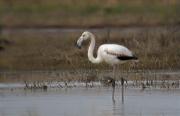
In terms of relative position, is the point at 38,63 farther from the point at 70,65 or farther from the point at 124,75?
the point at 124,75

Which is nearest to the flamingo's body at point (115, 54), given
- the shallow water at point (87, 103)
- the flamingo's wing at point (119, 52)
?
the flamingo's wing at point (119, 52)

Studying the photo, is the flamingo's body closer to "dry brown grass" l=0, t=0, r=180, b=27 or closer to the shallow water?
the shallow water

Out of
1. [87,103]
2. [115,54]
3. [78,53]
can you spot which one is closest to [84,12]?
[78,53]

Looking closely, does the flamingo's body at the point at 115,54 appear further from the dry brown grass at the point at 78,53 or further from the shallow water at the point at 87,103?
the dry brown grass at the point at 78,53

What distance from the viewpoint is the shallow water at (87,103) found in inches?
564

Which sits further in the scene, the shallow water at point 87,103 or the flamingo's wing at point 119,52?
the flamingo's wing at point 119,52

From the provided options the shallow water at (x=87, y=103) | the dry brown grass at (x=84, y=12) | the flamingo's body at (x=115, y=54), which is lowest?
the shallow water at (x=87, y=103)

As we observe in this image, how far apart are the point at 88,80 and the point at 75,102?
234cm

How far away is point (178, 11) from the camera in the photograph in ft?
86.1

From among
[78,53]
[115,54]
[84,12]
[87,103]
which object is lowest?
[87,103]

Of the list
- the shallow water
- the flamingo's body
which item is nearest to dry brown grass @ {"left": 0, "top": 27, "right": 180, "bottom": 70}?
the flamingo's body

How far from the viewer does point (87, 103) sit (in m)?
15.3

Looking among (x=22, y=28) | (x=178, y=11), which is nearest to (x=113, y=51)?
(x=178, y=11)

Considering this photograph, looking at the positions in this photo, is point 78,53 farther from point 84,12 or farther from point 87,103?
point 84,12
